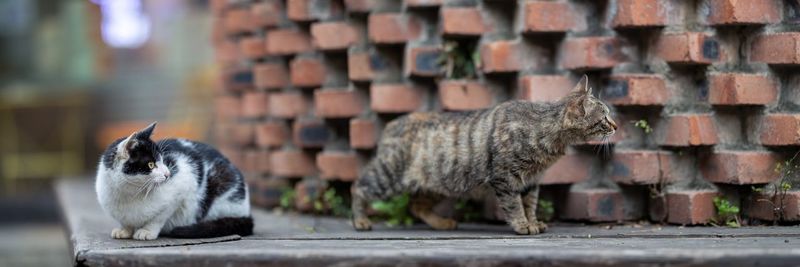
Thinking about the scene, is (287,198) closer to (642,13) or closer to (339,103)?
(339,103)

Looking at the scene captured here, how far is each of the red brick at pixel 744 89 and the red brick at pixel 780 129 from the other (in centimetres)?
8

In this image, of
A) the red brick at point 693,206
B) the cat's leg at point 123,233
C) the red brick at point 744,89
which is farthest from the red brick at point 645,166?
the cat's leg at point 123,233

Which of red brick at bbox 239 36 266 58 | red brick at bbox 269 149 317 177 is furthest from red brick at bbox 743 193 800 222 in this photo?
red brick at bbox 239 36 266 58

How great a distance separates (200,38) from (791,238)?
12.8 meters

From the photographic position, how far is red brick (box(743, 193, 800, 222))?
14.7ft

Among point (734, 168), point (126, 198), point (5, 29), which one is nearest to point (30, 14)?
point (5, 29)

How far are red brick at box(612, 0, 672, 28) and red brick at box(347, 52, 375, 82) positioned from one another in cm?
136

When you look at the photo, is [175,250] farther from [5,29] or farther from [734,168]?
[5,29]

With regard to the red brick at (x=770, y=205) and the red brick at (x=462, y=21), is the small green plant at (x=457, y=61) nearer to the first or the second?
the red brick at (x=462, y=21)

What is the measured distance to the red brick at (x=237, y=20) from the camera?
639 centimetres

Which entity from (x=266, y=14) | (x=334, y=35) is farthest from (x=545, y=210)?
(x=266, y=14)

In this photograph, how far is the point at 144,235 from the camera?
4301 mm

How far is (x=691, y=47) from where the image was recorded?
4.54 meters

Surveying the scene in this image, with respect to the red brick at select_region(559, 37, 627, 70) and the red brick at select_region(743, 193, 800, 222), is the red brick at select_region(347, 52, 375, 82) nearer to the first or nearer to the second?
the red brick at select_region(559, 37, 627, 70)
